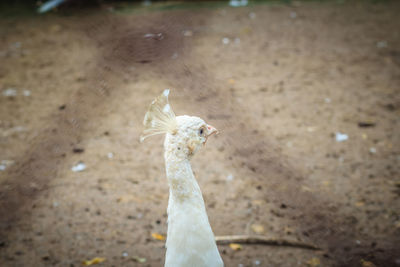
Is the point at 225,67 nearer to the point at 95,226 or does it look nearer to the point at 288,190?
the point at 288,190

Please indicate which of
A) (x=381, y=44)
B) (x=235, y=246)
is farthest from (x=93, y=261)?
(x=381, y=44)

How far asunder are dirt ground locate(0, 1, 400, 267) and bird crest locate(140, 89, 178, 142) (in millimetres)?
153

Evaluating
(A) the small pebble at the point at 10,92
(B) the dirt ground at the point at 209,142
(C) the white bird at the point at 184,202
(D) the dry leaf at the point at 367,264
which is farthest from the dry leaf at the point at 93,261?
(A) the small pebble at the point at 10,92

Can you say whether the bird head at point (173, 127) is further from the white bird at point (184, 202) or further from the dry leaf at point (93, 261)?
the dry leaf at point (93, 261)

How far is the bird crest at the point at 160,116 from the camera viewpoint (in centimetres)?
138

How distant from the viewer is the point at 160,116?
1.40 metres

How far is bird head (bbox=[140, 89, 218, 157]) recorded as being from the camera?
1383mm

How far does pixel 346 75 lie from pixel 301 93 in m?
0.61

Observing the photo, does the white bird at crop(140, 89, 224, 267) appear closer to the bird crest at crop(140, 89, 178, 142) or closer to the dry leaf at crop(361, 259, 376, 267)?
the bird crest at crop(140, 89, 178, 142)

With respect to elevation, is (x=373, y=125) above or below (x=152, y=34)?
below

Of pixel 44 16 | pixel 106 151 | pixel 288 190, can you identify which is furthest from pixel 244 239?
pixel 44 16

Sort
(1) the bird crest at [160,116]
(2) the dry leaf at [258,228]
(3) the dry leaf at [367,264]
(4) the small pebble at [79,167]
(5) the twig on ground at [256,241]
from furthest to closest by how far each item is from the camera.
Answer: (4) the small pebble at [79,167] → (2) the dry leaf at [258,228] → (5) the twig on ground at [256,241] → (3) the dry leaf at [367,264] → (1) the bird crest at [160,116]

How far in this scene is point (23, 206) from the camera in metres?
2.48

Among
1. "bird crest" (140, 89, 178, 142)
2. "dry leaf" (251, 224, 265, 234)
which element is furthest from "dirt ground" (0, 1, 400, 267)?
"bird crest" (140, 89, 178, 142)
